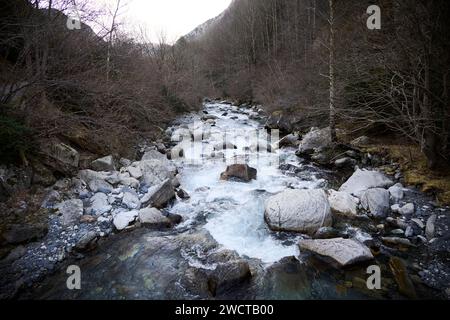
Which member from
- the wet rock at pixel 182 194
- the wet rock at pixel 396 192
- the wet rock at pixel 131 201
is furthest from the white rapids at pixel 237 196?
the wet rock at pixel 396 192

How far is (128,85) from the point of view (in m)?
10.5

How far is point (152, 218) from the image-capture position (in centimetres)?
572

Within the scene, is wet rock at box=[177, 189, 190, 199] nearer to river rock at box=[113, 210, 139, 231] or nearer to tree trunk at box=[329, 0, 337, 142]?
river rock at box=[113, 210, 139, 231]

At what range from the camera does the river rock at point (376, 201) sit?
562 cm

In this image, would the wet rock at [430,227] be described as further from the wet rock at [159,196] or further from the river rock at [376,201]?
the wet rock at [159,196]

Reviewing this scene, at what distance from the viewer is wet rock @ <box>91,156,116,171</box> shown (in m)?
7.43

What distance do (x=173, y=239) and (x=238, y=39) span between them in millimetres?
31612

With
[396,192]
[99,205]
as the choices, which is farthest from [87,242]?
[396,192]

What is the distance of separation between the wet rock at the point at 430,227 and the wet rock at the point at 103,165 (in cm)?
743

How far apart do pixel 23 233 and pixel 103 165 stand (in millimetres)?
2981
